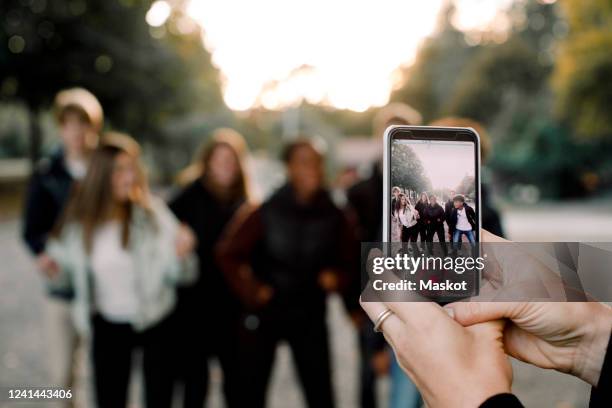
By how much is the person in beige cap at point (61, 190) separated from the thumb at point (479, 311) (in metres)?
2.94

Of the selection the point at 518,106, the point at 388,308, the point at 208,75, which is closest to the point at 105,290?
the point at 388,308

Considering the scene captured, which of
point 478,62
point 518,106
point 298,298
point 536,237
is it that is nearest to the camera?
point 298,298

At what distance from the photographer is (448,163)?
1.21m

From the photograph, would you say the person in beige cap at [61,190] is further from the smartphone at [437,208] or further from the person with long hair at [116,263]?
the smartphone at [437,208]

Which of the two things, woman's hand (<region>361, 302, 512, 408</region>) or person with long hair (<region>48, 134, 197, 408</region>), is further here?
person with long hair (<region>48, 134, 197, 408</region>)

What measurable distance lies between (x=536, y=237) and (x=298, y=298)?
11.2m

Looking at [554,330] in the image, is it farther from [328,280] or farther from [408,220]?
[328,280]

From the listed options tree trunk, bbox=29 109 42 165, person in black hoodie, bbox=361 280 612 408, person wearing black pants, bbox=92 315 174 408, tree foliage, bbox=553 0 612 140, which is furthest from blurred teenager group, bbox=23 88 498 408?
tree trunk, bbox=29 109 42 165

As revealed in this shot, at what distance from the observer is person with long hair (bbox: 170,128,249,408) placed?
12.0 ft

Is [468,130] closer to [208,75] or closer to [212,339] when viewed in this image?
[212,339]

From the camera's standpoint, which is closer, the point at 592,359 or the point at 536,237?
the point at 592,359

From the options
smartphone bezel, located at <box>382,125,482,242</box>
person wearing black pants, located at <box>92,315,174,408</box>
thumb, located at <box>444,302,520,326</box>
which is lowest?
person wearing black pants, located at <box>92,315,174,408</box>

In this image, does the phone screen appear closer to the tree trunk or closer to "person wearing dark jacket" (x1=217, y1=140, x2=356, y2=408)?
"person wearing dark jacket" (x1=217, y1=140, x2=356, y2=408)

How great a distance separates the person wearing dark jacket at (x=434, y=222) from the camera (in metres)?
1.19
